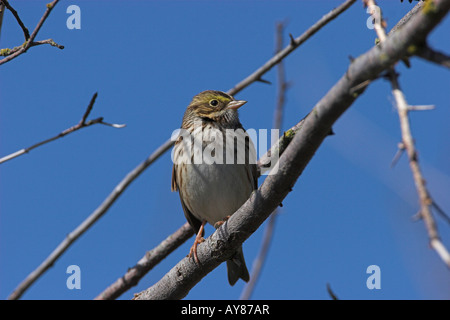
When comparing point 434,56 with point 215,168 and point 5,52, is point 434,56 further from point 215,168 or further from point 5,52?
point 215,168

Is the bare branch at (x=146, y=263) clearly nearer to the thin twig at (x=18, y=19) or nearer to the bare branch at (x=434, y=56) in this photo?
the thin twig at (x=18, y=19)

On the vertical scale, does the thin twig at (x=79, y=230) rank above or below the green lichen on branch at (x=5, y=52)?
below

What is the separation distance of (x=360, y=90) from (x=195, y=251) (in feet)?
8.66

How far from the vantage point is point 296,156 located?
3166mm

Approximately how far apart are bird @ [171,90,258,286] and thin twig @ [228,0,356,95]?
689 mm

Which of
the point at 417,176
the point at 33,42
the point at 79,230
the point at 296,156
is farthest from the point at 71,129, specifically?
the point at 417,176

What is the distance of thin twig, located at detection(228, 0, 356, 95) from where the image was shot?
181 inches

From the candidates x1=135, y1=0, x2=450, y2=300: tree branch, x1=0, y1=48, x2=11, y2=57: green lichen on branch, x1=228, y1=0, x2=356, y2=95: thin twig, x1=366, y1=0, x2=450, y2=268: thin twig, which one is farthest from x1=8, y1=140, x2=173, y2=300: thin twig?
x1=366, y1=0, x2=450, y2=268: thin twig

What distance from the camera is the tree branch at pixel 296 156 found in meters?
2.24

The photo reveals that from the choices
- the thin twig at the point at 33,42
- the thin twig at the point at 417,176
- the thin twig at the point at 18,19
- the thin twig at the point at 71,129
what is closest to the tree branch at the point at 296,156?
the thin twig at the point at 417,176

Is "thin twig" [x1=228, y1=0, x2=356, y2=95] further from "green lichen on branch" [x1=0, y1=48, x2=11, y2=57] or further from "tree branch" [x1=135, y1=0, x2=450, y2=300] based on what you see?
"green lichen on branch" [x1=0, y1=48, x2=11, y2=57]

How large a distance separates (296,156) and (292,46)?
194cm

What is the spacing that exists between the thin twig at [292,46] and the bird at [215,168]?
69cm
